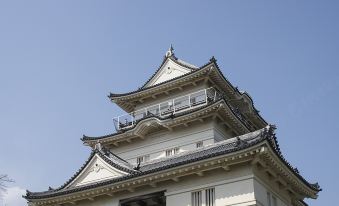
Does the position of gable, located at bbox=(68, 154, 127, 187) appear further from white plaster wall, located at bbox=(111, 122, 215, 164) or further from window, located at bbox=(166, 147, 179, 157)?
window, located at bbox=(166, 147, 179, 157)

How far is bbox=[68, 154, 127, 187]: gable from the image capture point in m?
24.5

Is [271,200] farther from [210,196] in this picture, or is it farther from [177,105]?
[177,105]

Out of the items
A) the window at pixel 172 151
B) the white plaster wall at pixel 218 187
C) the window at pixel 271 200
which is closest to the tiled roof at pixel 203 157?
the white plaster wall at pixel 218 187

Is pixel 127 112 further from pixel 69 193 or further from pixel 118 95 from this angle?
pixel 69 193

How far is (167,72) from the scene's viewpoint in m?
36.5

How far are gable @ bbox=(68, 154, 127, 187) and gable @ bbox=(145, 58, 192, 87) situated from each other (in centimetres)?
1241

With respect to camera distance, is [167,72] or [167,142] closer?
[167,142]

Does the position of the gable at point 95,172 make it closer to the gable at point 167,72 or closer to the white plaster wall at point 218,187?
the white plaster wall at point 218,187

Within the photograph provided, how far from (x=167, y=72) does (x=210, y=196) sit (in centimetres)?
1745

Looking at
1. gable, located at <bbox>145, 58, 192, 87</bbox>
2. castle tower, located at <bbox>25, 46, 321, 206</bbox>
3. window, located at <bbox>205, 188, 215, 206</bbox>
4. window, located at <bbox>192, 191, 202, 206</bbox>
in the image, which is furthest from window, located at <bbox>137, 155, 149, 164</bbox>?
window, located at <bbox>205, 188, 215, 206</bbox>

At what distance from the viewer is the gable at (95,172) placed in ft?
80.5

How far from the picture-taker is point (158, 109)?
3422 centimetres

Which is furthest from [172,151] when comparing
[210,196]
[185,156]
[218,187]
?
[218,187]

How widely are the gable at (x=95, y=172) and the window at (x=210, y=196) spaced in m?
6.07
